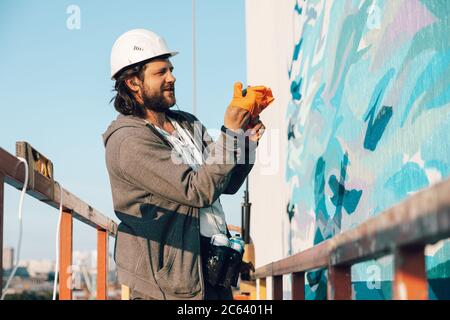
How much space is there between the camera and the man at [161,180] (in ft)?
6.79

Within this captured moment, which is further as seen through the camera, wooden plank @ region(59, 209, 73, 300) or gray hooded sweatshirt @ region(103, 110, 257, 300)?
wooden plank @ region(59, 209, 73, 300)

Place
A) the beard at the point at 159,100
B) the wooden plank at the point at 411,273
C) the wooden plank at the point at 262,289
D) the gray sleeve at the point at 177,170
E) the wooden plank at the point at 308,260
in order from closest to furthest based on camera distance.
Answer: the wooden plank at the point at 411,273 < the wooden plank at the point at 308,260 < the gray sleeve at the point at 177,170 < the beard at the point at 159,100 < the wooden plank at the point at 262,289

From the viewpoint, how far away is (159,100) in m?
2.42

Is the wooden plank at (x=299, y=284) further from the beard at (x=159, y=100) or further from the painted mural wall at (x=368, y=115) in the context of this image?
the beard at (x=159, y=100)

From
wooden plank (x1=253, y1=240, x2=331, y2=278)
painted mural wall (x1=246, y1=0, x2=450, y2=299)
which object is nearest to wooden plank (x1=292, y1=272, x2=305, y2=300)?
wooden plank (x1=253, y1=240, x2=331, y2=278)

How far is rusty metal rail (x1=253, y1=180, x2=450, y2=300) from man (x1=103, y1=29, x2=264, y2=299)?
0.67m

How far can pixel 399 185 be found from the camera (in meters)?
2.48

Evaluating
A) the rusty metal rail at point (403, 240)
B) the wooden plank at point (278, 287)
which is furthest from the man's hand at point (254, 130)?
the wooden plank at point (278, 287)

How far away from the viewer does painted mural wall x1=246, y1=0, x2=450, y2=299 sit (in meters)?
2.21

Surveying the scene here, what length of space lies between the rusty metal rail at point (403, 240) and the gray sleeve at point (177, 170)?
0.64m

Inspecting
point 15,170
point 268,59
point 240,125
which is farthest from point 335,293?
point 268,59

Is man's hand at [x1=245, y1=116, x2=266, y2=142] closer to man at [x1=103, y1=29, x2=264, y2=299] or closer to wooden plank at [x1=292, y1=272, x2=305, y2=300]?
man at [x1=103, y1=29, x2=264, y2=299]

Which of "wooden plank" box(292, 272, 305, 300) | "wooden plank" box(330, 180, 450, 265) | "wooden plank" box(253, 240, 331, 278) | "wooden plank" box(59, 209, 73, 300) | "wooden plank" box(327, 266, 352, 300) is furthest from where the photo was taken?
"wooden plank" box(59, 209, 73, 300)

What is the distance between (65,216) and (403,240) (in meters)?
2.29
